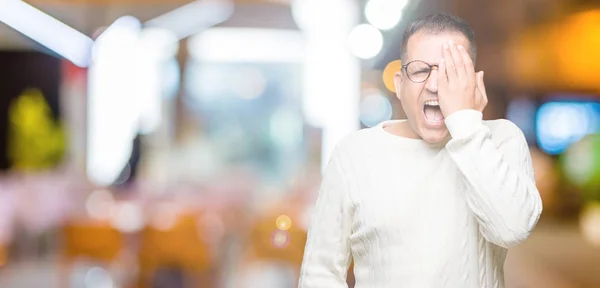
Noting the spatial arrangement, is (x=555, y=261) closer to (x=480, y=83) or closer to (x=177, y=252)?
(x=177, y=252)

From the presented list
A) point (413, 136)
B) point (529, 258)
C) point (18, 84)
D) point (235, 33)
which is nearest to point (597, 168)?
point (529, 258)

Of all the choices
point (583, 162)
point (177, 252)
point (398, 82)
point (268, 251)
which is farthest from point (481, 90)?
point (583, 162)

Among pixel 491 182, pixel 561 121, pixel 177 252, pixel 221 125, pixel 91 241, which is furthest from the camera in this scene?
pixel 561 121

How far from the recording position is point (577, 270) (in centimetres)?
781

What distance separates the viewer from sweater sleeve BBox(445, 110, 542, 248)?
4.02ft

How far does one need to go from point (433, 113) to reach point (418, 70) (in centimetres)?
6

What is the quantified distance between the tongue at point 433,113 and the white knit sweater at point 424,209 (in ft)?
0.14

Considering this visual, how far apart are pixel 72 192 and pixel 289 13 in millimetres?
2064

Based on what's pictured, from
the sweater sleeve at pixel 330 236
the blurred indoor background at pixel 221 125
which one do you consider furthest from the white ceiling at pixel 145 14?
the sweater sleeve at pixel 330 236

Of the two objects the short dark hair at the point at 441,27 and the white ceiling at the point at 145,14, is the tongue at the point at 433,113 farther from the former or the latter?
the white ceiling at the point at 145,14

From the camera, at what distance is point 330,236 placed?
138 centimetres

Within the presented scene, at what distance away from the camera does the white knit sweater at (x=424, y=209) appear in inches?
48.6

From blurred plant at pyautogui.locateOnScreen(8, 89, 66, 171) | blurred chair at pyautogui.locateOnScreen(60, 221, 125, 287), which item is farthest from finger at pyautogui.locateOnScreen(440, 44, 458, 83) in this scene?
blurred plant at pyautogui.locateOnScreen(8, 89, 66, 171)

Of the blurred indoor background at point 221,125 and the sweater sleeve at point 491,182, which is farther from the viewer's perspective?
the blurred indoor background at point 221,125
